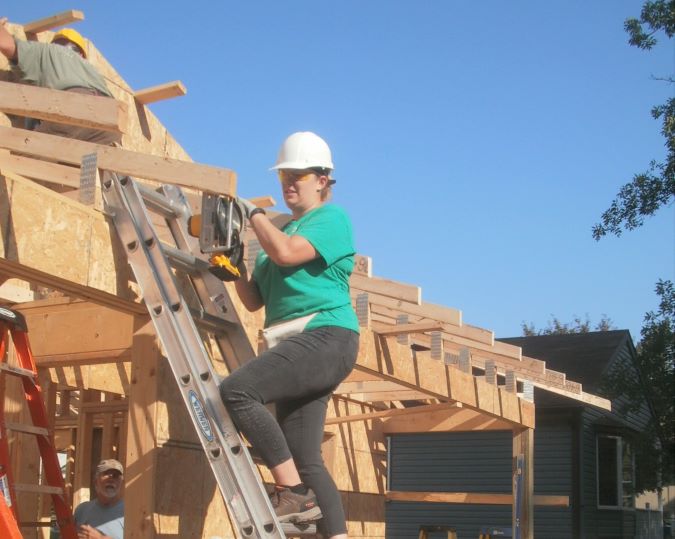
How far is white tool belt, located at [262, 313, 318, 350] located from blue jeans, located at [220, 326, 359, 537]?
5 centimetres

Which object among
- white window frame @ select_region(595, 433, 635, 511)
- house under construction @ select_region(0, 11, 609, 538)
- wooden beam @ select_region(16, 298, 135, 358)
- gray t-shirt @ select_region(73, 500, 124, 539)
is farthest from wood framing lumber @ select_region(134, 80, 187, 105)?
white window frame @ select_region(595, 433, 635, 511)

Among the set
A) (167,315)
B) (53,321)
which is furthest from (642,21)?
(167,315)

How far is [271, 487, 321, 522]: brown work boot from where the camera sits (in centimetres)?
326

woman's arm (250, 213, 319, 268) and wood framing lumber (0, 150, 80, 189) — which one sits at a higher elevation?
wood framing lumber (0, 150, 80, 189)

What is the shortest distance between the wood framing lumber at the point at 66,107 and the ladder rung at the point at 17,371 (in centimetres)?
108

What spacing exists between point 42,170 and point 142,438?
1.35 meters

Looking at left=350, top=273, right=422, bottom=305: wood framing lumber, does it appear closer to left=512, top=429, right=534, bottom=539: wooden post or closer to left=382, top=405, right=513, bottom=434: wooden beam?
left=382, top=405, right=513, bottom=434: wooden beam

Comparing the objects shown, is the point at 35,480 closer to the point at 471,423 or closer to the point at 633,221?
the point at 471,423

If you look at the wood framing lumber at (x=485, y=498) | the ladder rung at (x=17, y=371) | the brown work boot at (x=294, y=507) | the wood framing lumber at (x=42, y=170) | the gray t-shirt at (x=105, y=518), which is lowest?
the gray t-shirt at (x=105, y=518)

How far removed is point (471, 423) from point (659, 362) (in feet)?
31.5

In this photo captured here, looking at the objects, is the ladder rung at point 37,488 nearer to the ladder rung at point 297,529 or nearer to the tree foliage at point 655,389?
the ladder rung at point 297,529

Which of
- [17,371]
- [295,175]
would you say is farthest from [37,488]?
[295,175]

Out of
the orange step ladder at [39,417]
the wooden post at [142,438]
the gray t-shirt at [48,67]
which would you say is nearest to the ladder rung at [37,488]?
the orange step ladder at [39,417]

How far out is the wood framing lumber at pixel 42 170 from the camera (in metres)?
4.27
